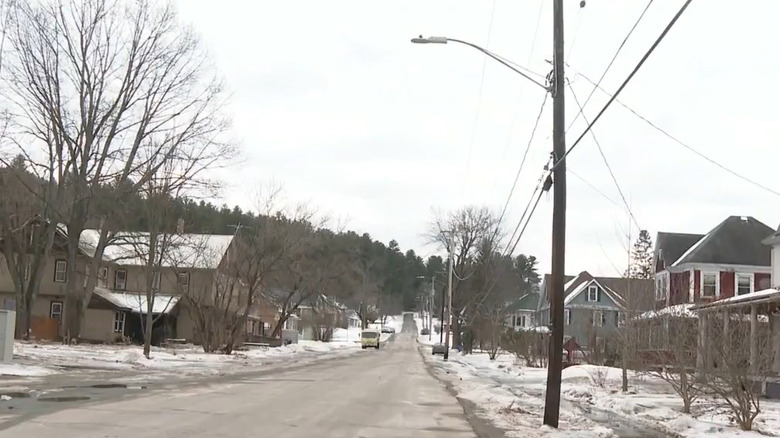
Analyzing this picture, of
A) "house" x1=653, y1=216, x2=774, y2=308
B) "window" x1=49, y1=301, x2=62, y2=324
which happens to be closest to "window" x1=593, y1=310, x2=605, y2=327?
"house" x1=653, y1=216, x2=774, y2=308

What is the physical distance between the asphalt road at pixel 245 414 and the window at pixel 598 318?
16375mm

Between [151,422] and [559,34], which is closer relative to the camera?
[151,422]

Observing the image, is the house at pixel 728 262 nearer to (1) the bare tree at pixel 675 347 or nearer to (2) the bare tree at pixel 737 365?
(1) the bare tree at pixel 675 347

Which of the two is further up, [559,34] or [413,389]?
[559,34]

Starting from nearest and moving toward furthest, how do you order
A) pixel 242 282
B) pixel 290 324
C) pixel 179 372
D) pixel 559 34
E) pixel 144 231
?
pixel 559 34, pixel 179 372, pixel 144 231, pixel 242 282, pixel 290 324

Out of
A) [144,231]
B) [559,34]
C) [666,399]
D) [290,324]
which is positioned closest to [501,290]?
[290,324]

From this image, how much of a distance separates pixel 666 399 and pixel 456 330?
205ft

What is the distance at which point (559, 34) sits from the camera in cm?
1583

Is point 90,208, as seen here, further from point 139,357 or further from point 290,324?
point 290,324

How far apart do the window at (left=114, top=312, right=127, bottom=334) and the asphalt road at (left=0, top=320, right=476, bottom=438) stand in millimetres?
34842

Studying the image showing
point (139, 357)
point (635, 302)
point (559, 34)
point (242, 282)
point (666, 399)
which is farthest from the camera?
point (242, 282)

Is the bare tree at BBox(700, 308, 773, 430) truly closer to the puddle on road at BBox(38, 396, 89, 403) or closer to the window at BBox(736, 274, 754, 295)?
the puddle on road at BBox(38, 396, 89, 403)

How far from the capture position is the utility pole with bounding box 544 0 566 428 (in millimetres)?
14758

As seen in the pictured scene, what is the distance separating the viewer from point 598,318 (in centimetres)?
3947
